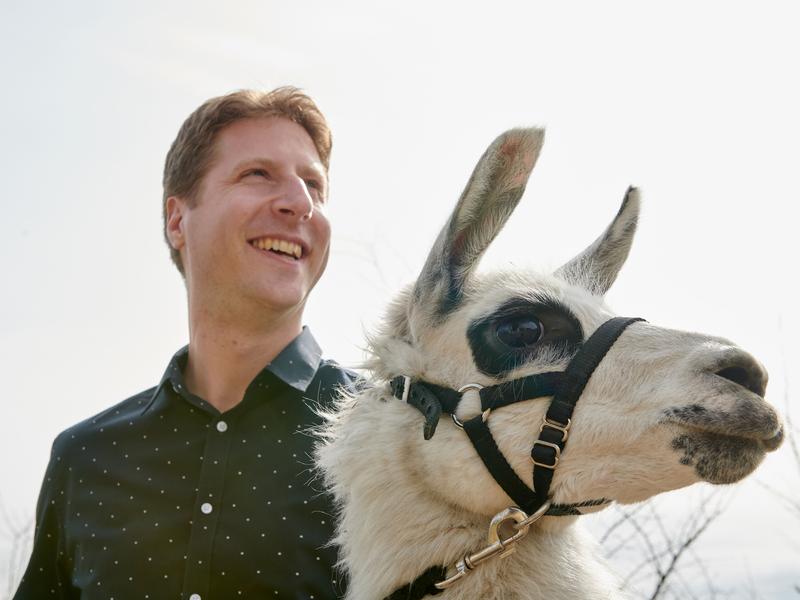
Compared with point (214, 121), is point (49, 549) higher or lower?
lower

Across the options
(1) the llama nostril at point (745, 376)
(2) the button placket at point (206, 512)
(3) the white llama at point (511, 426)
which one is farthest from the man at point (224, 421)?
(1) the llama nostril at point (745, 376)

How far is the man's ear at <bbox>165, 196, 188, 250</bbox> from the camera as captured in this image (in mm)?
4184

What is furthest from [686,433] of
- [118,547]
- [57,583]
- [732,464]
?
[57,583]

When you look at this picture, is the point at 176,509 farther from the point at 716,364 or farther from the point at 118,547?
the point at 716,364

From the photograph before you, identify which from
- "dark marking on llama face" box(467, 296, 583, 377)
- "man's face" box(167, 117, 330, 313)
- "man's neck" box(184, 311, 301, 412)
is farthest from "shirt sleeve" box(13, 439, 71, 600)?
"dark marking on llama face" box(467, 296, 583, 377)

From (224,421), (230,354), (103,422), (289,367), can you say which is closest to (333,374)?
(289,367)

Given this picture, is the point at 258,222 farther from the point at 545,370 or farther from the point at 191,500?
the point at 545,370

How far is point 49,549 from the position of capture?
3.66 metres

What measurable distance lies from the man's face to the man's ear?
7cm

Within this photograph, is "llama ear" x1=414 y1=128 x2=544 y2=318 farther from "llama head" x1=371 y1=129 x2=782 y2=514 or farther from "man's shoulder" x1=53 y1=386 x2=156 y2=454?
"man's shoulder" x1=53 y1=386 x2=156 y2=454

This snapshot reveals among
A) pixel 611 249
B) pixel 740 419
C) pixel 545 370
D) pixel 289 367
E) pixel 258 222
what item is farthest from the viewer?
pixel 258 222

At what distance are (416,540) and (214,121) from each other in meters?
2.49

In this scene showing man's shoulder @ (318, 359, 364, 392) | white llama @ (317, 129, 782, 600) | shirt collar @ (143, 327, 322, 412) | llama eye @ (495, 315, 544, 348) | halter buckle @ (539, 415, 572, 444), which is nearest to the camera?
white llama @ (317, 129, 782, 600)

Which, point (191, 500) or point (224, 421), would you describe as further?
point (224, 421)
